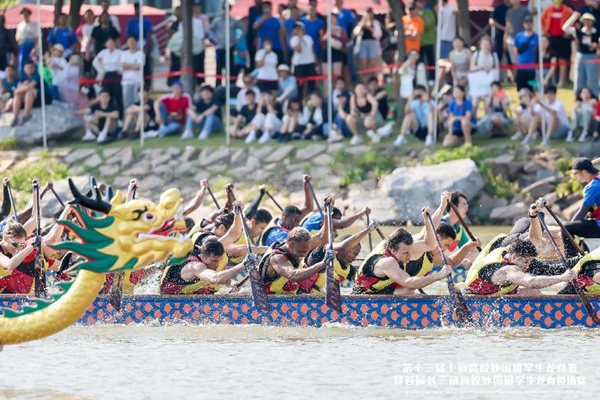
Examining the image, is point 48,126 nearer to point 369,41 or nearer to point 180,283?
point 369,41

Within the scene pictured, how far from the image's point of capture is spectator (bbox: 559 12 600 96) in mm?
21859

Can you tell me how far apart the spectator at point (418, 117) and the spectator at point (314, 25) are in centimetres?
167

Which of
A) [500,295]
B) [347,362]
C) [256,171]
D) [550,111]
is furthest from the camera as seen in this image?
[256,171]

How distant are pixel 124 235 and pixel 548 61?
528 inches

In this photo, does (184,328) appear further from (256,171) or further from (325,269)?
(256,171)

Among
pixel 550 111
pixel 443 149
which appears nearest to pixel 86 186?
pixel 443 149

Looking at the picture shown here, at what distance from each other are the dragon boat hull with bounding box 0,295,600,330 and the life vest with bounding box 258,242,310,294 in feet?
0.80

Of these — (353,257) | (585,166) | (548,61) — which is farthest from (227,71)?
(353,257)

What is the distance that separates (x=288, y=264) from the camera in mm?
14078

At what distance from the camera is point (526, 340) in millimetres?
13523

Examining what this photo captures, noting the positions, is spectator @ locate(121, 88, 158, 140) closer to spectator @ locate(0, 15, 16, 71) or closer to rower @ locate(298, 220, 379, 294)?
spectator @ locate(0, 15, 16, 71)

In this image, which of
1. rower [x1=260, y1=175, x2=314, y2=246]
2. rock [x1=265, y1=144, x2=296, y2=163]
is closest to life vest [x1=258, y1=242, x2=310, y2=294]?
rower [x1=260, y1=175, x2=314, y2=246]

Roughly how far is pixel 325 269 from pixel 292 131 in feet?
31.2

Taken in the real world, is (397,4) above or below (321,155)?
above
